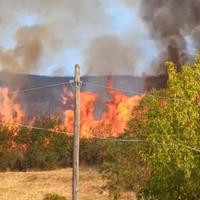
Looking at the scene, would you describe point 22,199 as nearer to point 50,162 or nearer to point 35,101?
point 50,162

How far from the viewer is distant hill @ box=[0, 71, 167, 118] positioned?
129887mm

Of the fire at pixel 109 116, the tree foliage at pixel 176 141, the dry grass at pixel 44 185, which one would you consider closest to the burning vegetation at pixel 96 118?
the fire at pixel 109 116

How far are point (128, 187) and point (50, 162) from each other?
128 feet

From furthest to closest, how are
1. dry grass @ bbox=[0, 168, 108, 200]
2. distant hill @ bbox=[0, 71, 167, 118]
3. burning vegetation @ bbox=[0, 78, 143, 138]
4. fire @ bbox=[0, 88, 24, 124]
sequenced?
1. distant hill @ bbox=[0, 71, 167, 118]
2. fire @ bbox=[0, 88, 24, 124]
3. burning vegetation @ bbox=[0, 78, 143, 138]
4. dry grass @ bbox=[0, 168, 108, 200]

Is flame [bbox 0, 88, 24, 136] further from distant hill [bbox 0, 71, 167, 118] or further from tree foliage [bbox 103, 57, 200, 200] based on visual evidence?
tree foliage [bbox 103, 57, 200, 200]

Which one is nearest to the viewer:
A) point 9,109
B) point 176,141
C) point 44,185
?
point 176,141

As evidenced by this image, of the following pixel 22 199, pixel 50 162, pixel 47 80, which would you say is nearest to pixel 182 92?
pixel 22 199

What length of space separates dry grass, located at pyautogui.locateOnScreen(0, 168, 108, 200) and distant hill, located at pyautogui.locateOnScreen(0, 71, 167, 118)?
4922cm

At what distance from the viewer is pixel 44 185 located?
Result: 6084cm

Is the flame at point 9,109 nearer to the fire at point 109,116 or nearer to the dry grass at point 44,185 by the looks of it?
the fire at point 109,116

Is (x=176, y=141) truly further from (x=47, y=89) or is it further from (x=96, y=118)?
(x=47, y=89)

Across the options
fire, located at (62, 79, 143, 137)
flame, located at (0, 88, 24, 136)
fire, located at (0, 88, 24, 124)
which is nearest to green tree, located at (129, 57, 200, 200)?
fire, located at (62, 79, 143, 137)

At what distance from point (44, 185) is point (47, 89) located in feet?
339

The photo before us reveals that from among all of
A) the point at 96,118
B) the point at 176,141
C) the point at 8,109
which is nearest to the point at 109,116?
the point at 96,118
